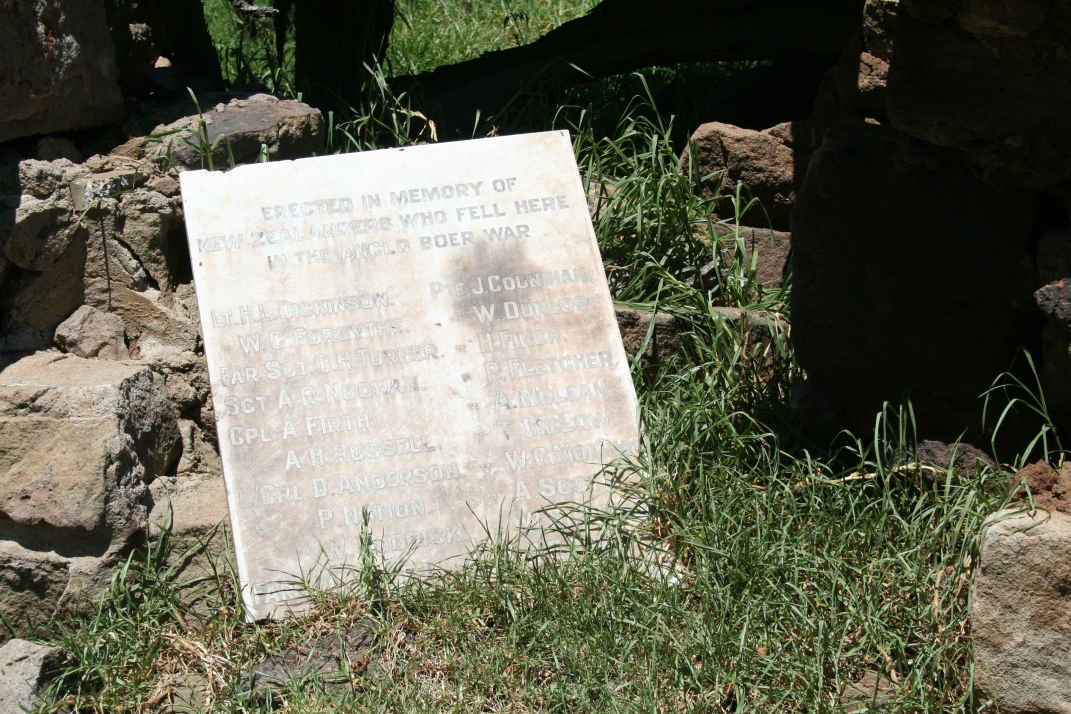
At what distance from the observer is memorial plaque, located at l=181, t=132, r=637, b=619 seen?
114 inches

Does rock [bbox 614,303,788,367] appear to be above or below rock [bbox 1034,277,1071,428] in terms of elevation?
below

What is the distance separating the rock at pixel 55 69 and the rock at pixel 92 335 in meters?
0.51

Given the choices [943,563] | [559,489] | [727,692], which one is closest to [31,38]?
[559,489]

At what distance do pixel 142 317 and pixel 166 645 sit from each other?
990 mm

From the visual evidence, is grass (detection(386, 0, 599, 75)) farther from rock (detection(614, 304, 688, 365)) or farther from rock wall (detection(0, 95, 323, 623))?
rock (detection(614, 304, 688, 365))

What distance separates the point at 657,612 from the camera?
2.58 m

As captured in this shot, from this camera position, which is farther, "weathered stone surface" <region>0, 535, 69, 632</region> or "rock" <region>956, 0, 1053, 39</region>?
"weathered stone surface" <region>0, 535, 69, 632</region>

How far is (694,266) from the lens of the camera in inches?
145

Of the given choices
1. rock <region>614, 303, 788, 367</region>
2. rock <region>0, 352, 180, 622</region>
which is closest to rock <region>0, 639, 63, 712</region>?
rock <region>0, 352, 180, 622</region>

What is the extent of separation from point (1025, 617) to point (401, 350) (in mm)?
1576

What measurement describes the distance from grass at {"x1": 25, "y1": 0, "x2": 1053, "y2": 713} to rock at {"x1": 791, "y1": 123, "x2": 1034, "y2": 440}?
117 millimetres

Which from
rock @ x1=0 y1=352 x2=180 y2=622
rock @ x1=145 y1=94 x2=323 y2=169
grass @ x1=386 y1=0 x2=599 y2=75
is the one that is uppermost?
rock @ x1=145 y1=94 x2=323 y2=169

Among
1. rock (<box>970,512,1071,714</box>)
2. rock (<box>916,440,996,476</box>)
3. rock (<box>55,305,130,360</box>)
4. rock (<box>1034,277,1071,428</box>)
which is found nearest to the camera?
rock (<box>970,512,1071,714</box>)

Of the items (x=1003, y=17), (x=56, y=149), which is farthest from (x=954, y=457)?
(x=56, y=149)
